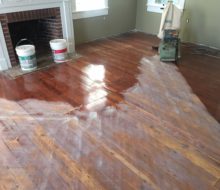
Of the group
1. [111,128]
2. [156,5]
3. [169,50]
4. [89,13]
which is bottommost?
[111,128]

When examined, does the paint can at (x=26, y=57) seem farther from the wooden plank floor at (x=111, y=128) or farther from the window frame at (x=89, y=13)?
the window frame at (x=89, y=13)

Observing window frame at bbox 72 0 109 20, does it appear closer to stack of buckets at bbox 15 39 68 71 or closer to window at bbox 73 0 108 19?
window at bbox 73 0 108 19

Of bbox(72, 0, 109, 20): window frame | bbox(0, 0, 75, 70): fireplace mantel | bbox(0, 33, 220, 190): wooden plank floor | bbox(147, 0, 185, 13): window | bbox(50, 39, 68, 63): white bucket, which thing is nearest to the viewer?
bbox(0, 33, 220, 190): wooden plank floor

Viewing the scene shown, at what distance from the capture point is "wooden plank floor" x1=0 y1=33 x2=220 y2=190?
164 centimetres

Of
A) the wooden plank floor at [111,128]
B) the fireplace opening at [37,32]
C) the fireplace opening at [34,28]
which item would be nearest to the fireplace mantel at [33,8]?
the fireplace opening at [34,28]

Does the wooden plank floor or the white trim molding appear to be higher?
the white trim molding

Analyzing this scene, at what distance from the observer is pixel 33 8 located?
341cm

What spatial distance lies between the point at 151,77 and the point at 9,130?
202cm

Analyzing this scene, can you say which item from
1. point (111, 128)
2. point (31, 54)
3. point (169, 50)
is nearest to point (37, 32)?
point (31, 54)

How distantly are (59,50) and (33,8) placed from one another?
74 cm

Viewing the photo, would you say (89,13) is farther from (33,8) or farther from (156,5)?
(156,5)

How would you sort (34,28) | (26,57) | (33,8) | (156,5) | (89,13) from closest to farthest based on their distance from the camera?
1. (26,57)
2. (33,8)
3. (34,28)
4. (89,13)
5. (156,5)

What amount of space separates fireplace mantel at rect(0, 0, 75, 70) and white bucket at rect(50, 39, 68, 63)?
0.42m

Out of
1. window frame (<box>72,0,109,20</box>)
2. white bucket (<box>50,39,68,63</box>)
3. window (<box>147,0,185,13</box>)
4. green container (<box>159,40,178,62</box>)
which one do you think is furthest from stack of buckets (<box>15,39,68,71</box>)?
window (<box>147,0,185,13</box>)
